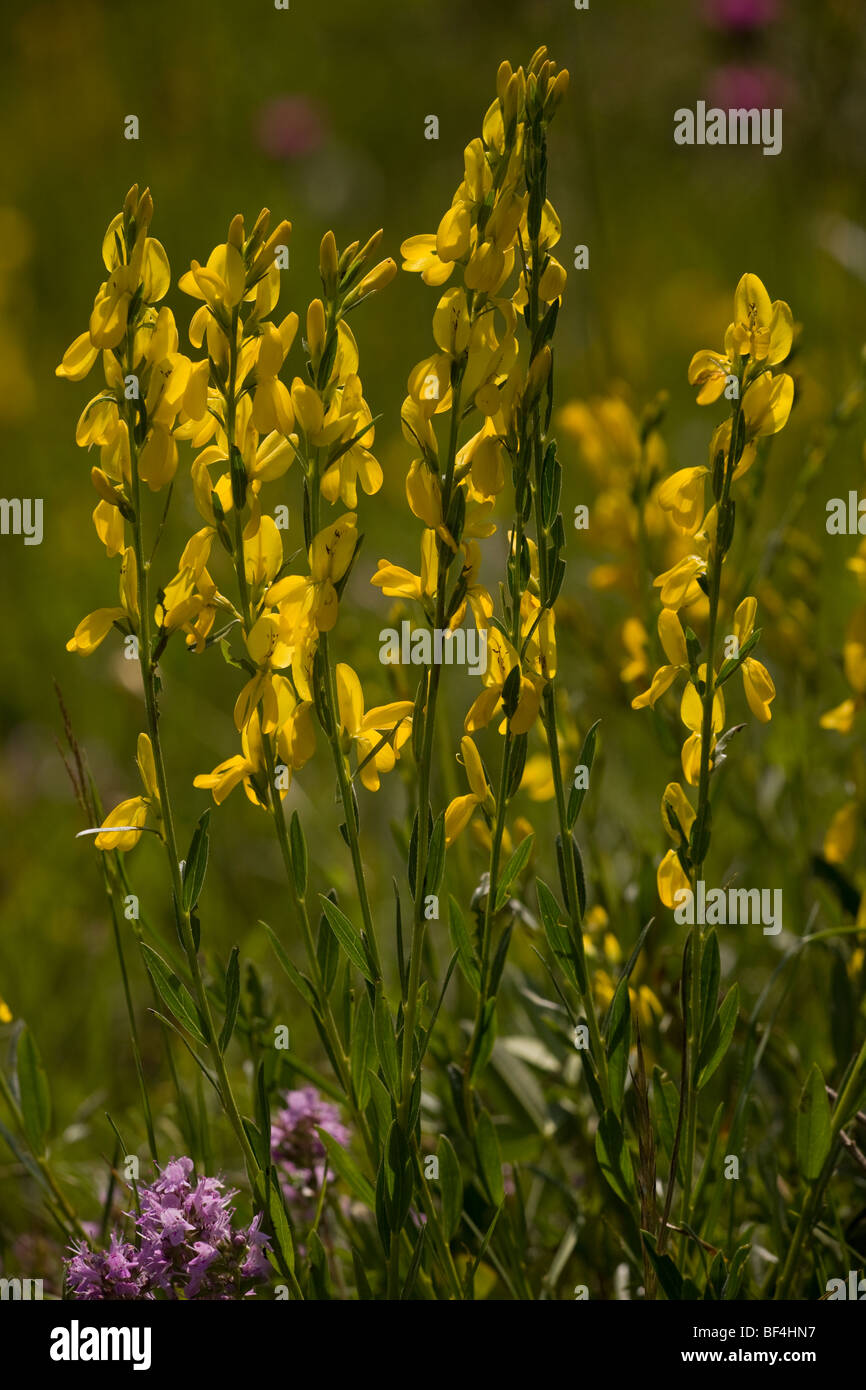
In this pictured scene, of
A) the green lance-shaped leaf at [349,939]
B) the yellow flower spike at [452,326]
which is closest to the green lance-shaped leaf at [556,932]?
the green lance-shaped leaf at [349,939]

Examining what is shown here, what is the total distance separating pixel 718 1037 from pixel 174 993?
0.35 metres

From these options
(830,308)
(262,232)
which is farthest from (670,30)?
(262,232)

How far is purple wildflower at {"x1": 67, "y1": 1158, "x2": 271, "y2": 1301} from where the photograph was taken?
2.75ft

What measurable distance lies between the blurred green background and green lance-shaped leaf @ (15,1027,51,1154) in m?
0.28

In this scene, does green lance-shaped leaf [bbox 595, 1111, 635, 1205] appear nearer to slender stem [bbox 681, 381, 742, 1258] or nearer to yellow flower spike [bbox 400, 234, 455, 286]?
slender stem [bbox 681, 381, 742, 1258]

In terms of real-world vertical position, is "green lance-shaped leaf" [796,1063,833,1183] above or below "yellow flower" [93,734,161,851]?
below

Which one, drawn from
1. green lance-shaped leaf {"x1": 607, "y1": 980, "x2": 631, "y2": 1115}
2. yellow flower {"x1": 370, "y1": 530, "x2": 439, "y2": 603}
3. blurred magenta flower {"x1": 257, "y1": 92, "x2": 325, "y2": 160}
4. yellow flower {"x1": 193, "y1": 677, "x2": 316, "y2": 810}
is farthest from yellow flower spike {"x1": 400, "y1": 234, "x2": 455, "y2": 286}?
blurred magenta flower {"x1": 257, "y1": 92, "x2": 325, "y2": 160}

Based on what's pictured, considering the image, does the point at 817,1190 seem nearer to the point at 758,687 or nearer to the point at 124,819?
the point at 758,687

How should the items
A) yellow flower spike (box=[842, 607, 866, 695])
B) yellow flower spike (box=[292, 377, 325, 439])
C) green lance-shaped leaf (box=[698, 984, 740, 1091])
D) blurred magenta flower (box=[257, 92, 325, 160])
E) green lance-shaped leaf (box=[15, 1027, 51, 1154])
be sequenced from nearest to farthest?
yellow flower spike (box=[292, 377, 325, 439]) < green lance-shaped leaf (box=[698, 984, 740, 1091]) < green lance-shaped leaf (box=[15, 1027, 51, 1154]) < yellow flower spike (box=[842, 607, 866, 695]) < blurred magenta flower (box=[257, 92, 325, 160])

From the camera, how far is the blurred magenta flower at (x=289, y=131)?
183 inches

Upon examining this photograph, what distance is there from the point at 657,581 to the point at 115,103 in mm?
5700

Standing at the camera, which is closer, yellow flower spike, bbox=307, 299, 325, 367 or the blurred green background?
yellow flower spike, bbox=307, 299, 325, 367
